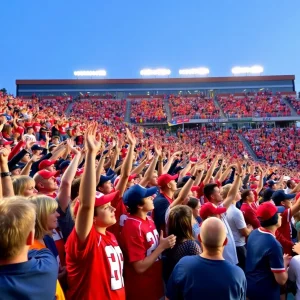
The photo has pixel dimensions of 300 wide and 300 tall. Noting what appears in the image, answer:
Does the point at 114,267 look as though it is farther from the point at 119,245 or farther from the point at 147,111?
the point at 147,111

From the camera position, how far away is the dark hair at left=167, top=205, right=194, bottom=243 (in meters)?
3.31

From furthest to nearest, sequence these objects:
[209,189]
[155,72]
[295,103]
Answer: [155,72] → [295,103] → [209,189]

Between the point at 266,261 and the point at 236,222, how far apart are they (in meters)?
1.52

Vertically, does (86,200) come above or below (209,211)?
above

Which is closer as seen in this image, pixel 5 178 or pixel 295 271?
pixel 5 178

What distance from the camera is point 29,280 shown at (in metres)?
1.75

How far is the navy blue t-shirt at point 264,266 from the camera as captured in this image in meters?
3.42

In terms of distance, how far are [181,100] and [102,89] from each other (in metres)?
12.2

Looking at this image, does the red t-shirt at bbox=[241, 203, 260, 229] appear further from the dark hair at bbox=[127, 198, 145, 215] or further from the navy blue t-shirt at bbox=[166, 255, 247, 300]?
the navy blue t-shirt at bbox=[166, 255, 247, 300]

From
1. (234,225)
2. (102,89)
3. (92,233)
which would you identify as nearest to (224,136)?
(102,89)

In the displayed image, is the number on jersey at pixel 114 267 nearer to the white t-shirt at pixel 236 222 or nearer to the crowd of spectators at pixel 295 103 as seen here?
the white t-shirt at pixel 236 222

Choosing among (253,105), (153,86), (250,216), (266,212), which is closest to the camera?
(266,212)

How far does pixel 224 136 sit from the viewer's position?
35875 mm

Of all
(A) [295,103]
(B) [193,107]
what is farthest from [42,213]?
(A) [295,103]
